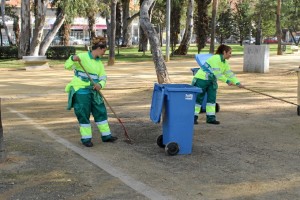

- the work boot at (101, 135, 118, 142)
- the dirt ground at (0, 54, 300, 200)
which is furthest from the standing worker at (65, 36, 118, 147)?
the dirt ground at (0, 54, 300, 200)

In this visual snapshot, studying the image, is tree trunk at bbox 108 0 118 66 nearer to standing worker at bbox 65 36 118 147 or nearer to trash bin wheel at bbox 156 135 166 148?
standing worker at bbox 65 36 118 147

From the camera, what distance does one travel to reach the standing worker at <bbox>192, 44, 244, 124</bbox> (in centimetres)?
831

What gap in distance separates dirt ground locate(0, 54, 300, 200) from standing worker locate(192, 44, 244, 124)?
1.35 feet

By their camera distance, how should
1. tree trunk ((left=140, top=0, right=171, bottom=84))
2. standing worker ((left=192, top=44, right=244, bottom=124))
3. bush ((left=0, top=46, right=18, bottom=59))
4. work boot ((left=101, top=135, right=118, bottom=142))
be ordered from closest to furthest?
work boot ((left=101, top=135, right=118, bottom=142)), standing worker ((left=192, top=44, right=244, bottom=124)), tree trunk ((left=140, top=0, right=171, bottom=84)), bush ((left=0, top=46, right=18, bottom=59))

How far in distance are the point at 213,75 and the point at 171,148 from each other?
252cm

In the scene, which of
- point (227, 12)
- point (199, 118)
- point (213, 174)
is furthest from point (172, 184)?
point (227, 12)

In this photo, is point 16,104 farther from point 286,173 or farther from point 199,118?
point 286,173

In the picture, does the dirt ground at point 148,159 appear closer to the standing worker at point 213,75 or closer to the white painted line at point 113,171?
the white painted line at point 113,171

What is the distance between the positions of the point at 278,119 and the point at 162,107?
3.71 metres

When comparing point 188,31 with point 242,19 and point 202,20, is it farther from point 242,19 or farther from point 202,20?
point 242,19

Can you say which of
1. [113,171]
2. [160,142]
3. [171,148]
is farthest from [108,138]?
[113,171]

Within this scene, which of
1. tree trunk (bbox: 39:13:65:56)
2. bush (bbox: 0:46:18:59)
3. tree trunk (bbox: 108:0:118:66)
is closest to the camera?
tree trunk (bbox: 108:0:118:66)

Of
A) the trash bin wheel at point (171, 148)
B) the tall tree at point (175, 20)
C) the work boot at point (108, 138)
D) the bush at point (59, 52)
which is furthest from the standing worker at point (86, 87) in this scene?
the tall tree at point (175, 20)

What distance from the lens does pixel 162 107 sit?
20.9 ft
